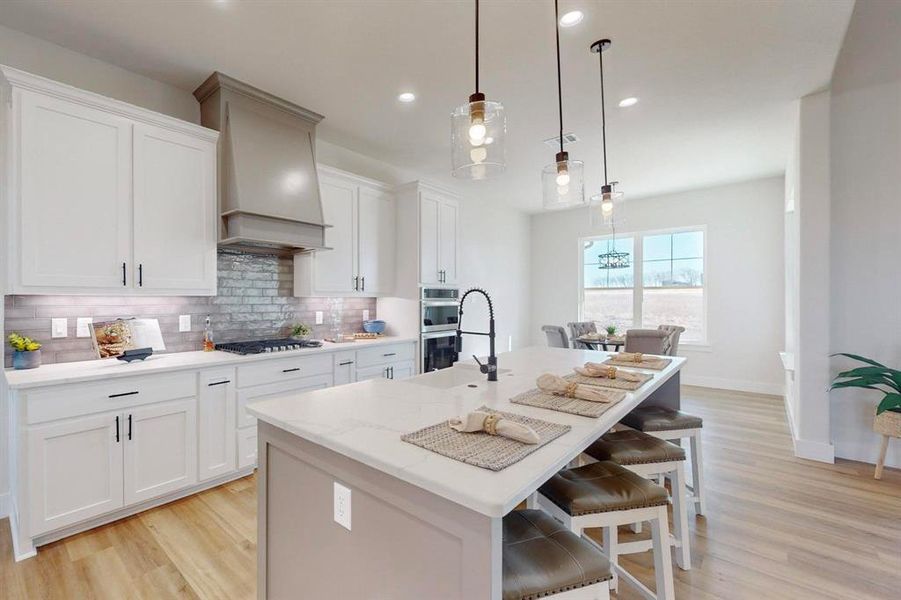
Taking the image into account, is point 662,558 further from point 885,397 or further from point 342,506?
point 885,397

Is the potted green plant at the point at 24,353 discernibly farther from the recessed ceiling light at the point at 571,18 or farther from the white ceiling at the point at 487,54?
the recessed ceiling light at the point at 571,18

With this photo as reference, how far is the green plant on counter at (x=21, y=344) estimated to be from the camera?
7.68 ft

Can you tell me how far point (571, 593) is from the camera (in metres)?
1.06

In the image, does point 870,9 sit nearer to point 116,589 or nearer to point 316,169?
point 316,169

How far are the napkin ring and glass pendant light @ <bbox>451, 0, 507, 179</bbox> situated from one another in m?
1.23

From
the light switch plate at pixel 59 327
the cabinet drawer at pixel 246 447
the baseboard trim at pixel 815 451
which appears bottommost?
the baseboard trim at pixel 815 451

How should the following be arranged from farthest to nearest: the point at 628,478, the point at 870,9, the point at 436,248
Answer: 1. the point at 436,248
2. the point at 870,9
3. the point at 628,478

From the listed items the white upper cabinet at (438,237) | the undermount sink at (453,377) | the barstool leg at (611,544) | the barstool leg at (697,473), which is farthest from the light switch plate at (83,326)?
the barstool leg at (697,473)

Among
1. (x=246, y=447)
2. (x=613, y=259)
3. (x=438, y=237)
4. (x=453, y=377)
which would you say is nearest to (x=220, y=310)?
(x=246, y=447)

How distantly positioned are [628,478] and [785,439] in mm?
3406

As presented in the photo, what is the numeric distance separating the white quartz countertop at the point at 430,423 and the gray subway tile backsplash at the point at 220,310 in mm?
2055

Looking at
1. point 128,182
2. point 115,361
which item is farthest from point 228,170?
point 115,361

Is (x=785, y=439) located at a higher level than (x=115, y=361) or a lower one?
lower

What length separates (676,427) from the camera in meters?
2.34
